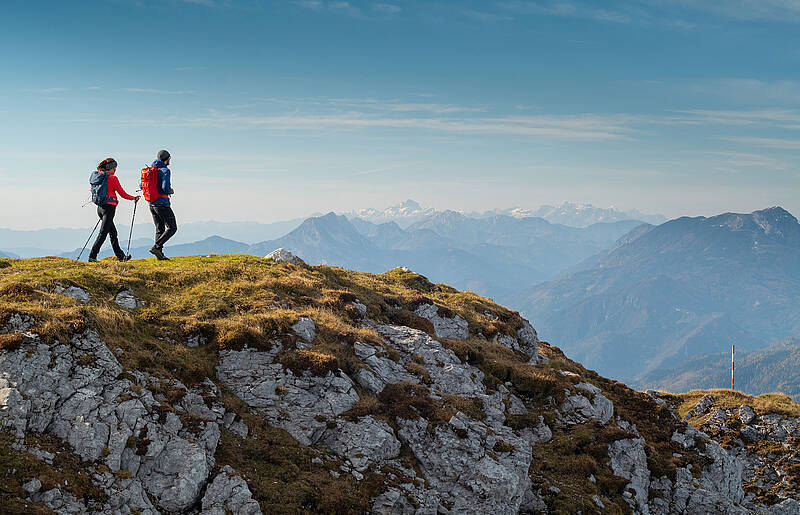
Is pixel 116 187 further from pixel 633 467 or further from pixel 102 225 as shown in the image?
pixel 633 467

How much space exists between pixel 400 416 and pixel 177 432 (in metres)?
8.18

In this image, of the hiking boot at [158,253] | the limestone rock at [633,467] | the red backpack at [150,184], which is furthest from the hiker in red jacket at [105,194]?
the limestone rock at [633,467]

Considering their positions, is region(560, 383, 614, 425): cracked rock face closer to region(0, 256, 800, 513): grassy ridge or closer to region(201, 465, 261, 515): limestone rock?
region(0, 256, 800, 513): grassy ridge

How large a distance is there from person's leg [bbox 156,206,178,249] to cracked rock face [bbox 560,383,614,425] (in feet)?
76.4

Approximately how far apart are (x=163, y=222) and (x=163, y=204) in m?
1.21

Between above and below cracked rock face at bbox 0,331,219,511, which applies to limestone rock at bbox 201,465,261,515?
below

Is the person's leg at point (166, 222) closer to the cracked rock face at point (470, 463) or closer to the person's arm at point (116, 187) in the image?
the person's arm at point (116, 187)

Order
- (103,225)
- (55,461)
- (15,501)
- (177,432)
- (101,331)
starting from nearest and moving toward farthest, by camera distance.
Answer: (15,501)
(55,461)
(177,432)
(101,331)
(103,225)

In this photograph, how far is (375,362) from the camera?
21.4m

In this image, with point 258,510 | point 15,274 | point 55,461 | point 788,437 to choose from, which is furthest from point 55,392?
point 788,437

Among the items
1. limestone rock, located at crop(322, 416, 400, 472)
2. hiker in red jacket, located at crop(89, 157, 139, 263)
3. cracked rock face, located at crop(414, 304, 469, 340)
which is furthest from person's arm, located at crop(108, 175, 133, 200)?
cracked rock face, located at crop(414, 304, 469, 340)

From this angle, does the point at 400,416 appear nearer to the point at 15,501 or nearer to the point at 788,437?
the point at 15,501

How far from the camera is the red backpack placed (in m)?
24.7

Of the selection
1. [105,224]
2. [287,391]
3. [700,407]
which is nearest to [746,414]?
[700,407]
